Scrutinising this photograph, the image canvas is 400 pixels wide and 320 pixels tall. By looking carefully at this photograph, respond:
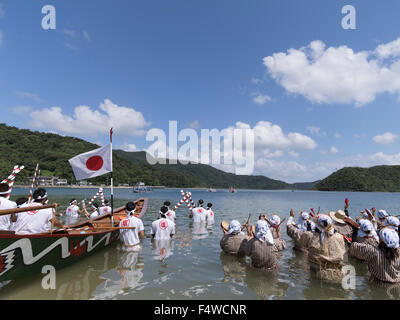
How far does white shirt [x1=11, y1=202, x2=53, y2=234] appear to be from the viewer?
5.49 m

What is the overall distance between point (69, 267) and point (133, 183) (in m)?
152

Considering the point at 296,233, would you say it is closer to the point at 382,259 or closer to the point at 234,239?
the point at 234,239

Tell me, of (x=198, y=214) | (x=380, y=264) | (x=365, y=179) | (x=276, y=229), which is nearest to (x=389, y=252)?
(x=380, y=264)

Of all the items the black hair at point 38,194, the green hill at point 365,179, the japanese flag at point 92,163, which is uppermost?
the japanese flag at point 92,163

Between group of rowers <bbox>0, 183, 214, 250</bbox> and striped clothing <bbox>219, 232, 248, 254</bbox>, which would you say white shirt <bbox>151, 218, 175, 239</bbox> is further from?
striped clothing <bbox>219, 232, 248, 254</bbox>

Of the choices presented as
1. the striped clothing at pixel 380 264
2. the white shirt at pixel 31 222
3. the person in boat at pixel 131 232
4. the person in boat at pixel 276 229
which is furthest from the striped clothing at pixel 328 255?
the white shirt at pixel 31 222

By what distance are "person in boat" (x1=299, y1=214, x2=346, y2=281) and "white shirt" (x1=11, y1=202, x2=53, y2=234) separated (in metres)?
7.27

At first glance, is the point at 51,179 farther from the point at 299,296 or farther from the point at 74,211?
the point at 299,296

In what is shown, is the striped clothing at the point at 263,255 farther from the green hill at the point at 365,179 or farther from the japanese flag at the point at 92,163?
the green hill at the point at 365,179

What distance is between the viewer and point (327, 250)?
533cm

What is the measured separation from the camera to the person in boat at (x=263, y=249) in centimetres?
583

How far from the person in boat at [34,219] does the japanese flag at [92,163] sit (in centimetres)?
223

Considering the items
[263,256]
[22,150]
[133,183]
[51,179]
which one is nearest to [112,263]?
[263,256]
